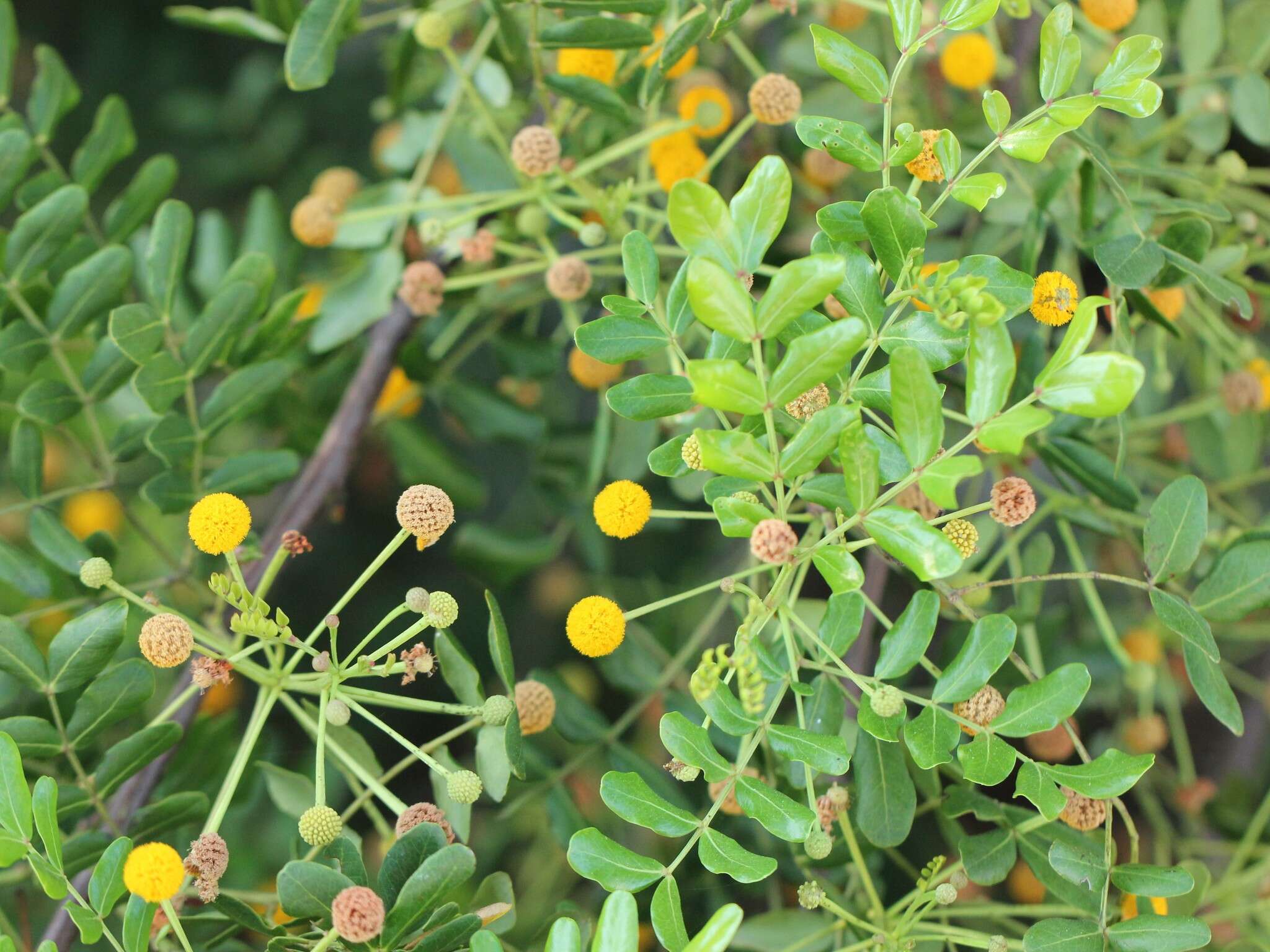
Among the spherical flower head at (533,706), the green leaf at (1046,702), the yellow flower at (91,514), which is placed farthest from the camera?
the yellow flower at (91,514)

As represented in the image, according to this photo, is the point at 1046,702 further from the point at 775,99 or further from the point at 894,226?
the point at 775,99

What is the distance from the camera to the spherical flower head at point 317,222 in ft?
3.14

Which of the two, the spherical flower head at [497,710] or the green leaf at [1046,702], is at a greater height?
the green leaf at [1046,702]

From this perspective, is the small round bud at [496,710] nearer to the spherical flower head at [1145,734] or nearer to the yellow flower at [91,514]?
the spherical flower head at [1145,734]

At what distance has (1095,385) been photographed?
475 millimetres

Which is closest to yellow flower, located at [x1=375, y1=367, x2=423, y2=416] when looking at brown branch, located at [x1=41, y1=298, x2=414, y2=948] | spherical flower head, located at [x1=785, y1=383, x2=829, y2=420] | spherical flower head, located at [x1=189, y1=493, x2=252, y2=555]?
brown branch, located at [x1=41, y1=298, x2=414, y2=948]

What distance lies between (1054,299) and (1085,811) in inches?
12.3

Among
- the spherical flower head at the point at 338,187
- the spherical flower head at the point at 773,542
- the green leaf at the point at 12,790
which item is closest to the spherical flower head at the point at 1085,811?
the spherical flower head at the point at 773,542

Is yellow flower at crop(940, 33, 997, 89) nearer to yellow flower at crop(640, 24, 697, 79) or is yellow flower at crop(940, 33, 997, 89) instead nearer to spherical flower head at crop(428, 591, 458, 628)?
yellow flower at crop(640, 24, 697, 79)

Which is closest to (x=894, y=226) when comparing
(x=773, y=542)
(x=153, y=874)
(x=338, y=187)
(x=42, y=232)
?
(x=773, y=542)

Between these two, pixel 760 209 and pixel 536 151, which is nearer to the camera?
pixel 760 209

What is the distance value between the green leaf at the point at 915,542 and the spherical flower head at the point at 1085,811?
0.26 metres

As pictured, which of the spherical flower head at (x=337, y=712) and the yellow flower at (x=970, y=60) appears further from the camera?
the yellow flower at (x=970, y=60)

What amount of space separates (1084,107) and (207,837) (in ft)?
2.02
